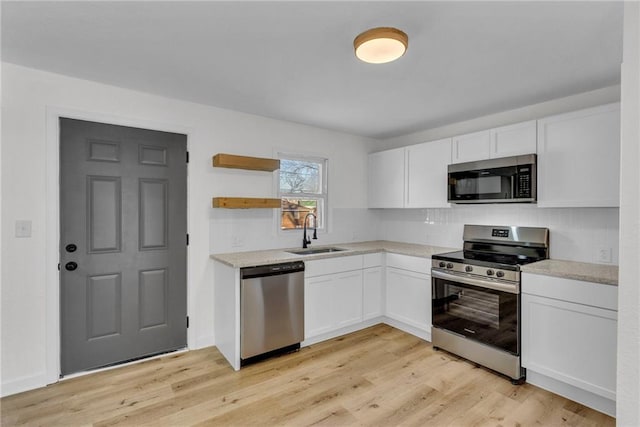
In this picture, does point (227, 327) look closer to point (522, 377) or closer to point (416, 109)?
point (522, 377)

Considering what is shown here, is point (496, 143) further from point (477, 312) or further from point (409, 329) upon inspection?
point (409, 329)

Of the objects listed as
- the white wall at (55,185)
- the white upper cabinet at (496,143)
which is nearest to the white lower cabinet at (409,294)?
the white upper cabinet at (496,143)

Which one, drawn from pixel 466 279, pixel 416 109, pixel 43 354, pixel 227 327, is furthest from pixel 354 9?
pixel 43 354

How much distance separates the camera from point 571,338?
2.32 metres

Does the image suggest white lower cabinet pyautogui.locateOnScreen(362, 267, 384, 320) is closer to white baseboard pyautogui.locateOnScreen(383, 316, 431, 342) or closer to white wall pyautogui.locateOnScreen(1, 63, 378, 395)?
white baseboard pyautogui.locateOnScreen(383, 316, 431, 342)

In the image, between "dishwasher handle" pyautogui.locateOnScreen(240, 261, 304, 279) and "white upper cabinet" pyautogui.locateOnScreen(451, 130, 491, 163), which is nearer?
"dishwasher handle" pyautogui.locateOnScreen(240, 261, 304, 279)

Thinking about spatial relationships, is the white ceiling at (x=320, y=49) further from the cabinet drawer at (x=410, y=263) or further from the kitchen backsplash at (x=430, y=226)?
the cabinet drawer at (x=410, y=263)

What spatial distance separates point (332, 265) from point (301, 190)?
3.62 feet

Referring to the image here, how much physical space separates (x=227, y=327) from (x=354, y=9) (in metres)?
2.66

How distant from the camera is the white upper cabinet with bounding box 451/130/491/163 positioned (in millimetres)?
3207

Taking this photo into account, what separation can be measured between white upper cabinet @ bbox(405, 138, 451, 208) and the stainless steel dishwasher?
1696 millimetres

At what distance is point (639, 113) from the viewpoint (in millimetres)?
564

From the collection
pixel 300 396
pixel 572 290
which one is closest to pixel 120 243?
pixel 300 396

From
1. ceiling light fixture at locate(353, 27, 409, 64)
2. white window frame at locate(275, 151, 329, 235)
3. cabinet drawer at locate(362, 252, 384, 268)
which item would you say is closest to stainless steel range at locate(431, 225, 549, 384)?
cabinet drawer at locate(362, 252, 384, 268)
